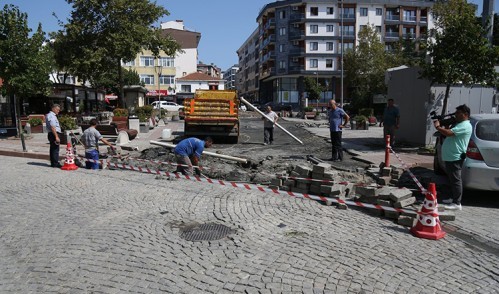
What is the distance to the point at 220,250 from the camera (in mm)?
4941

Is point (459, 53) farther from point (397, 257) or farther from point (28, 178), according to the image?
point (28, 178)

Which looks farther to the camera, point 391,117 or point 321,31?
point 321,31

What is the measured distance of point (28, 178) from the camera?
9758 mm

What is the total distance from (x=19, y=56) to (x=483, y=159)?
18.3m

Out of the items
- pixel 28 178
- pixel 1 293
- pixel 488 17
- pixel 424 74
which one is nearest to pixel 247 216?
pixel 1 293

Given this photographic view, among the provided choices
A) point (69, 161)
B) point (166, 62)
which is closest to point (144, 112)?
point (69, 161)

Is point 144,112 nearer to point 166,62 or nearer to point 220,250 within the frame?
point 220,250

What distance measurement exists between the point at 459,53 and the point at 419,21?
7164 cm

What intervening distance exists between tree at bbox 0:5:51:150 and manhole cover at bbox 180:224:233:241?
48.6ft

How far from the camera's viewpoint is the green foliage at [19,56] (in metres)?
17.5

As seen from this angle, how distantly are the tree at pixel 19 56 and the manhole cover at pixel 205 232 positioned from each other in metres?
14.8

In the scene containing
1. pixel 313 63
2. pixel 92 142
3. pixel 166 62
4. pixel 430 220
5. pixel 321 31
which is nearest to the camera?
pixel 430 220

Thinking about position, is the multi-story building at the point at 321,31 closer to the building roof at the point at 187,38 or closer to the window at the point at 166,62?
the building roof at the point at 187,38

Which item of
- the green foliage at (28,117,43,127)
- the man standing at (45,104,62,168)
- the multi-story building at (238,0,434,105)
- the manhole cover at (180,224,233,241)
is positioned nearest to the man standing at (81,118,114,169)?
the man standing at (45,104,62,168)
